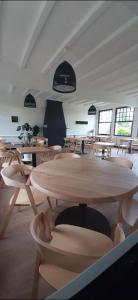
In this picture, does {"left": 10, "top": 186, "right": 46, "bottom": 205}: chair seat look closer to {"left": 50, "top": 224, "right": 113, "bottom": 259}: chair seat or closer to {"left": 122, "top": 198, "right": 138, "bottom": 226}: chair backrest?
{"left": 50, "top": 224, "right": 113, "bottom": 259}: chair seat

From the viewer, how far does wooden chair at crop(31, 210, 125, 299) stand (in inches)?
24.4

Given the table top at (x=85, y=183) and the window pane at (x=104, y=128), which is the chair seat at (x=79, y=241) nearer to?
the table top at (x=85, y=183)

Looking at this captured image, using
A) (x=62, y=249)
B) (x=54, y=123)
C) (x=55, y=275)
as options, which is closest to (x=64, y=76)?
(x=62, y=249)

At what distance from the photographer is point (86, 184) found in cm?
123

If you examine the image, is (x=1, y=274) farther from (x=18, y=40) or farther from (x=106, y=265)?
(x=18, y=40)

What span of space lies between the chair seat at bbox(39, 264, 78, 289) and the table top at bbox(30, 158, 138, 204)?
383mm

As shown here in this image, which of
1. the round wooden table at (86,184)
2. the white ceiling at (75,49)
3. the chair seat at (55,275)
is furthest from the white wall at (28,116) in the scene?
the chair seat at (55,275)

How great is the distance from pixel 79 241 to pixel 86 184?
39 cm

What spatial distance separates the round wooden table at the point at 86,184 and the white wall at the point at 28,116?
24.7 ft

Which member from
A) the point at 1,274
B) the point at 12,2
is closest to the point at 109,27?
the point at 12,2

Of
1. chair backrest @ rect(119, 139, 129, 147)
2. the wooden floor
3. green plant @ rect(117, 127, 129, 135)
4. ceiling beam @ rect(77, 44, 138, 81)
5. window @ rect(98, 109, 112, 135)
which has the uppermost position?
ceiling beam @ rect(77, 44, 138, 81)

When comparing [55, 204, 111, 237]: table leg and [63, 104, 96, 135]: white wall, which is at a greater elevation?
[63, 104, 96, 135]: white wall

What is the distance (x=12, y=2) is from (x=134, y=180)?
1315 mm

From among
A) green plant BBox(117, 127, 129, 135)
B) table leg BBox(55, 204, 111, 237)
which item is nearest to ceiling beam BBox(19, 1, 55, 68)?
table leg BBox(55, 204, 111, 237)
